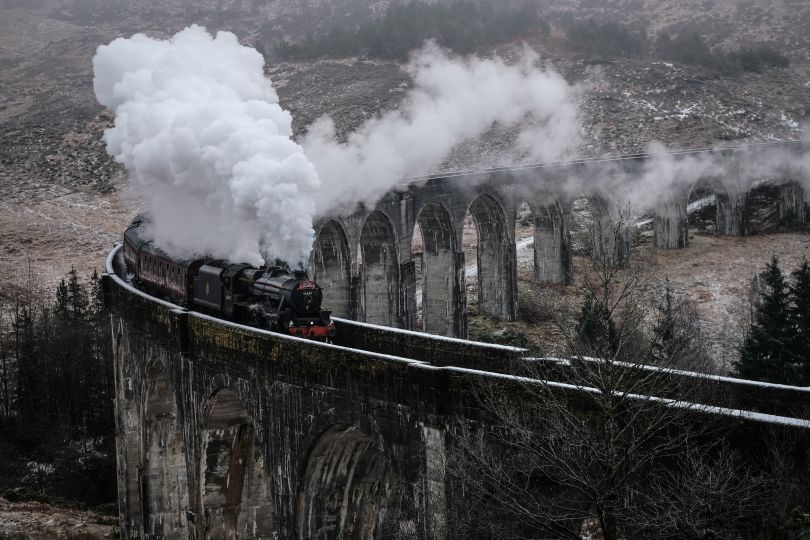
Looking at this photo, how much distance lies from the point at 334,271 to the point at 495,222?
479 inches

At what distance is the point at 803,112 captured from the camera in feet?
252

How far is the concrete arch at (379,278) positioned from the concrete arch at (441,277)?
4117 millimetres

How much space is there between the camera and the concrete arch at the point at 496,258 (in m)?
46.2

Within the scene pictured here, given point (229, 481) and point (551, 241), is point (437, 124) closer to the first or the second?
point (551, 241)

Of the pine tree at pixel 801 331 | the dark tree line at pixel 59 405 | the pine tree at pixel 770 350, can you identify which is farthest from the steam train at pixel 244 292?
the pine tree at pixel 801 331

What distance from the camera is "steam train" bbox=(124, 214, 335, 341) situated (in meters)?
19.5

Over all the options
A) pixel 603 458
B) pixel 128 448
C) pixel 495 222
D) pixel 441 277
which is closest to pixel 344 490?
pixel 603 458

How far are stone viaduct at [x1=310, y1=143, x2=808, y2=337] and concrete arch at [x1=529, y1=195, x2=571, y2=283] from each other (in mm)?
54

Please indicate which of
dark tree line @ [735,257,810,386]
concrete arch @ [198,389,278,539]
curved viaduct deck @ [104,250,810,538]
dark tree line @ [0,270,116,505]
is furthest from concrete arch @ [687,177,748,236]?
concrete arch @ [198,389,278,539]

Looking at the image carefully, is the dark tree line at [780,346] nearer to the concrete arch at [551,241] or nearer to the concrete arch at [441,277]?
the concrete arch at [441,277]

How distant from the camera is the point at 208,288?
22734 millimetres

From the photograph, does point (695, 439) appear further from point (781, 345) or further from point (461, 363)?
point (781, 345)

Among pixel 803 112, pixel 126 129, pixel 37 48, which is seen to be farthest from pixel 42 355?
pixel 37 48

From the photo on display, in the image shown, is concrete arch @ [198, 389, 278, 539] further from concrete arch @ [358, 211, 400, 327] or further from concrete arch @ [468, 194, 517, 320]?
concrete arch @ [468, 194, 517, 320]
